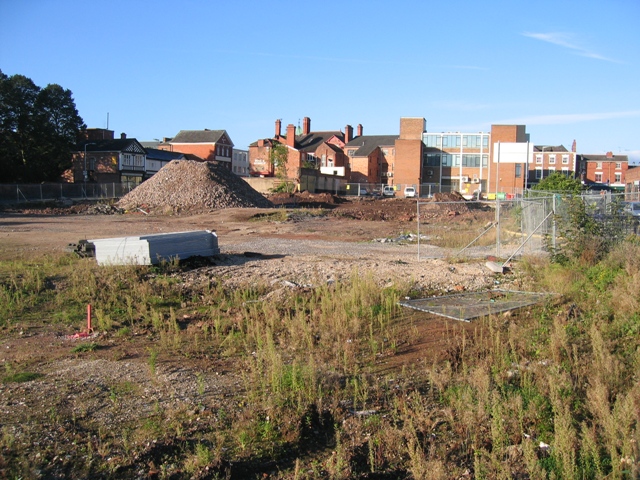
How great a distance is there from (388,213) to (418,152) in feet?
170

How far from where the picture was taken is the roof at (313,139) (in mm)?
106688

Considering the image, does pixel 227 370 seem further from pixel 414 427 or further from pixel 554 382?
pixel 554 382

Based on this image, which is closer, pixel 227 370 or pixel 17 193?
pixel 227 370

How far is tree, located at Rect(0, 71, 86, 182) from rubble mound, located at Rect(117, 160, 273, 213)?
77.9 ft

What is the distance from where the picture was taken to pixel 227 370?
7.96 m

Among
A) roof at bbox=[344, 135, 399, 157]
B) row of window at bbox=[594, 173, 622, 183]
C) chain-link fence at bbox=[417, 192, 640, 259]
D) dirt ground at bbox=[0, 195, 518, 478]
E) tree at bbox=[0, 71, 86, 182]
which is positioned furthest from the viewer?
row of window at bbox=[594, 173, 622, 183]

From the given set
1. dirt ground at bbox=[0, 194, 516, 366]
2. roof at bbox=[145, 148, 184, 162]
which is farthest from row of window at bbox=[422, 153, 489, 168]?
dirt ground at bbox=[0, 194, 516, 366]

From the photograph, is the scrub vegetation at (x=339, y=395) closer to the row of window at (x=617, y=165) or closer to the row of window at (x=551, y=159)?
the row of window at (x=551, y=159)

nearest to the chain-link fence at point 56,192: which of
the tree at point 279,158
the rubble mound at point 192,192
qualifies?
the rubble mound at point 192,192

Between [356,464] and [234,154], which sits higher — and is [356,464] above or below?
below

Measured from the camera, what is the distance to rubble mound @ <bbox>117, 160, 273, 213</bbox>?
42375 millimetres

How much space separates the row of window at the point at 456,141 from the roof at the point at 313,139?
66.0 feet

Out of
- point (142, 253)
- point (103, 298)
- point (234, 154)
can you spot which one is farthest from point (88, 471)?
point (234, 154)

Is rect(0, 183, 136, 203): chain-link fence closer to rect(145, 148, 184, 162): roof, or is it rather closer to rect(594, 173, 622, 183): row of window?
rect(145, 148, 184, 162): roof
